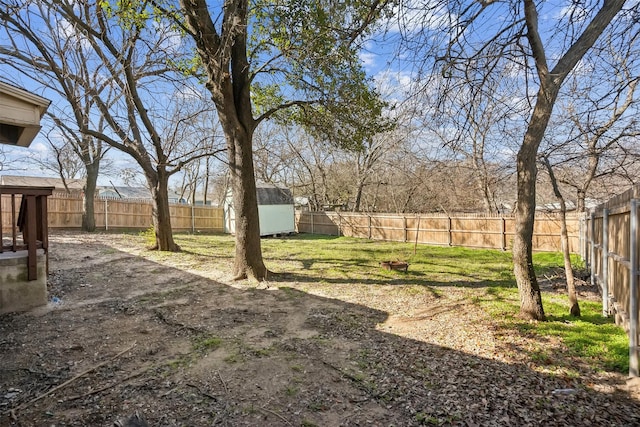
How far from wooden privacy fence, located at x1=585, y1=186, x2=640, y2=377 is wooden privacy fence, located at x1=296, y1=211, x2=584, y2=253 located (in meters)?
5.84

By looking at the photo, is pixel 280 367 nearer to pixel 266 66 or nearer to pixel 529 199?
pixel 529 199

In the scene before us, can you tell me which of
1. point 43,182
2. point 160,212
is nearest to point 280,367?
point 160,212

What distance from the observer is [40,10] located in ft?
22.8

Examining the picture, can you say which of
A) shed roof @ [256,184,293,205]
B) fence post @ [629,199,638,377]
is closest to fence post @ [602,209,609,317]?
fence post @ [629,199,638,377]

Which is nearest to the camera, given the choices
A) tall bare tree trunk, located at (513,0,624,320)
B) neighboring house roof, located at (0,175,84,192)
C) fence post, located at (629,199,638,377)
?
fence post, located at (629,199,638,377)

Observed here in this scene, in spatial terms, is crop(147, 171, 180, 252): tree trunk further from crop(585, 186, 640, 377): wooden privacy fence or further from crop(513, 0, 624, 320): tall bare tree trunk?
crop(585, 186, 640, 377): wooden privacy fence

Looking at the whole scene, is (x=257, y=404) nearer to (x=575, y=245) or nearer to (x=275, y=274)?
(x=275, y=274)

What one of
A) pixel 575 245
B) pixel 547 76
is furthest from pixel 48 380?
pixel 575 245

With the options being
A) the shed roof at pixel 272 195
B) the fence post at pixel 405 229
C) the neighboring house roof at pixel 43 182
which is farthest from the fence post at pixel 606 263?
the neighboring house roof at pixel 43 182

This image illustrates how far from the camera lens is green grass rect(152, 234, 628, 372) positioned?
3805mm

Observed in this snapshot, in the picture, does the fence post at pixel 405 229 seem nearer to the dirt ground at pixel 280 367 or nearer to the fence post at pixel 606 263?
the dirt ground at pixel 280 367

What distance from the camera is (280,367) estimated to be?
3.31 metres

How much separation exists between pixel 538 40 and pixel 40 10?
30.2ft

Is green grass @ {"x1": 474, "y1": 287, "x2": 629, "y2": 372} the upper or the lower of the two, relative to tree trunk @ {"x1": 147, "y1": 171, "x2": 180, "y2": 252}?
lower
